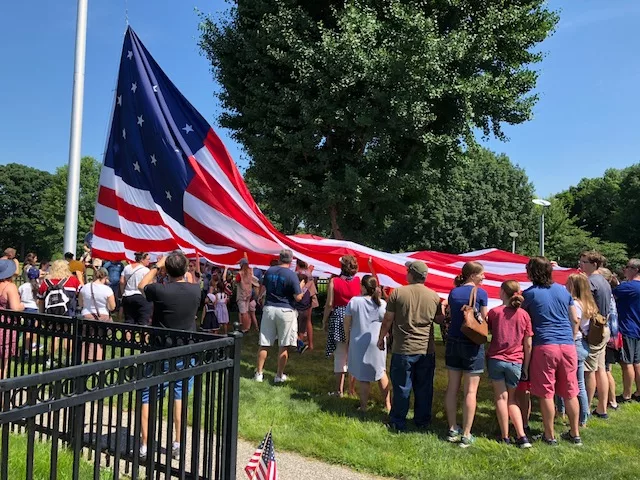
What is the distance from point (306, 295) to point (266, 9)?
7.64 m

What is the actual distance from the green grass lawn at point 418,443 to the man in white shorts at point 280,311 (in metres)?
0.46

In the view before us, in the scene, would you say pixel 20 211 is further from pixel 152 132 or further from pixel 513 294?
pixel 513 294

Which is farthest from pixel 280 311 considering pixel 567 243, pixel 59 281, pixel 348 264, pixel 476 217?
pixel 567 243

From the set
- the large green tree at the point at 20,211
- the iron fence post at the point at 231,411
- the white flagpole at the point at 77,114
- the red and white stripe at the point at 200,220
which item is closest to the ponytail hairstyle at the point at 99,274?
the white flagpole at the point at 77,114

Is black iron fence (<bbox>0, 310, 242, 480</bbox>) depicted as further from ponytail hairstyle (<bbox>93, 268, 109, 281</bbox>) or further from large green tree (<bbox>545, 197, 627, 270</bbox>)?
large green tree (<bbox>545, 197, 627, 270</bbox>)

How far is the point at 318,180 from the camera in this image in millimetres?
13805

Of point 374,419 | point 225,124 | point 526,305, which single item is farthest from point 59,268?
point 225,124

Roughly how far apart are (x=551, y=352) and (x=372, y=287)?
211cm

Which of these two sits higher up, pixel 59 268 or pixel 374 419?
pixel 59 268

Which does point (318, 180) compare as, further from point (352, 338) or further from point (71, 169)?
point (352, 338)

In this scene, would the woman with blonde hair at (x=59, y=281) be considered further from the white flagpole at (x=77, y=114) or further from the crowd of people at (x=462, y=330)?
the white flagpole at (x=77, y=114)

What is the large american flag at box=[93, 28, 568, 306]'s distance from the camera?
208 inches

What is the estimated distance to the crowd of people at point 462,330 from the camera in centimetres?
531

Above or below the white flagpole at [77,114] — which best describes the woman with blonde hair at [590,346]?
below
